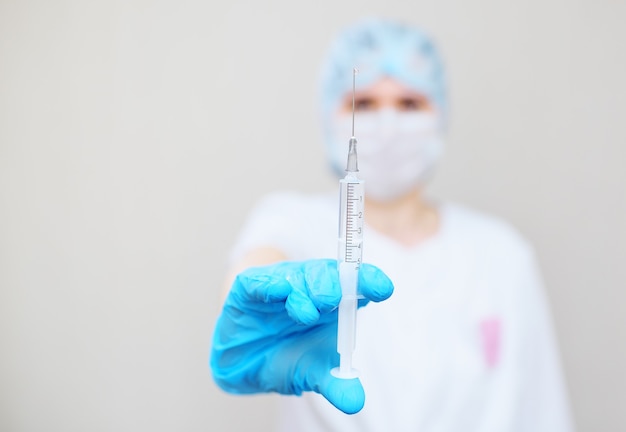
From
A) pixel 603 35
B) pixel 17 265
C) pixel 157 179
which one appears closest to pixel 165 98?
pixel 157 179

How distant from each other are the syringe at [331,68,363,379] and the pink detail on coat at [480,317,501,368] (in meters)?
0.55

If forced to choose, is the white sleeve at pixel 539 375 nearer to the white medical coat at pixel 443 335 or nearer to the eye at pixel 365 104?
the white medical coat at pixel 443 335

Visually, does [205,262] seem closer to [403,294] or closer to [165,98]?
[165,98]

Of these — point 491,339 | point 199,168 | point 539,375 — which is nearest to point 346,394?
point 491,339

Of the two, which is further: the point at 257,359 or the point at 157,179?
the point at 157,179

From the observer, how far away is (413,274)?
3.85 ft

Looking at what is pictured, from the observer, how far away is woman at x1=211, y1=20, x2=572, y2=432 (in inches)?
41.8

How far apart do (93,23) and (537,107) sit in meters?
1.46

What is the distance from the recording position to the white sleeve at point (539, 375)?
1191 millimetres

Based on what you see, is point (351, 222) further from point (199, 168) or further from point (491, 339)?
point (199, 168)

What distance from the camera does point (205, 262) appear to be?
5.61ft

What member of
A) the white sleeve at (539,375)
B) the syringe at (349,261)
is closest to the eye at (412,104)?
the white sleeve at (539,375)

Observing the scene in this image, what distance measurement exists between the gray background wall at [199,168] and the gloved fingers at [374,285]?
3.57 feet

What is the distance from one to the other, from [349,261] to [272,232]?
0.42 metres
